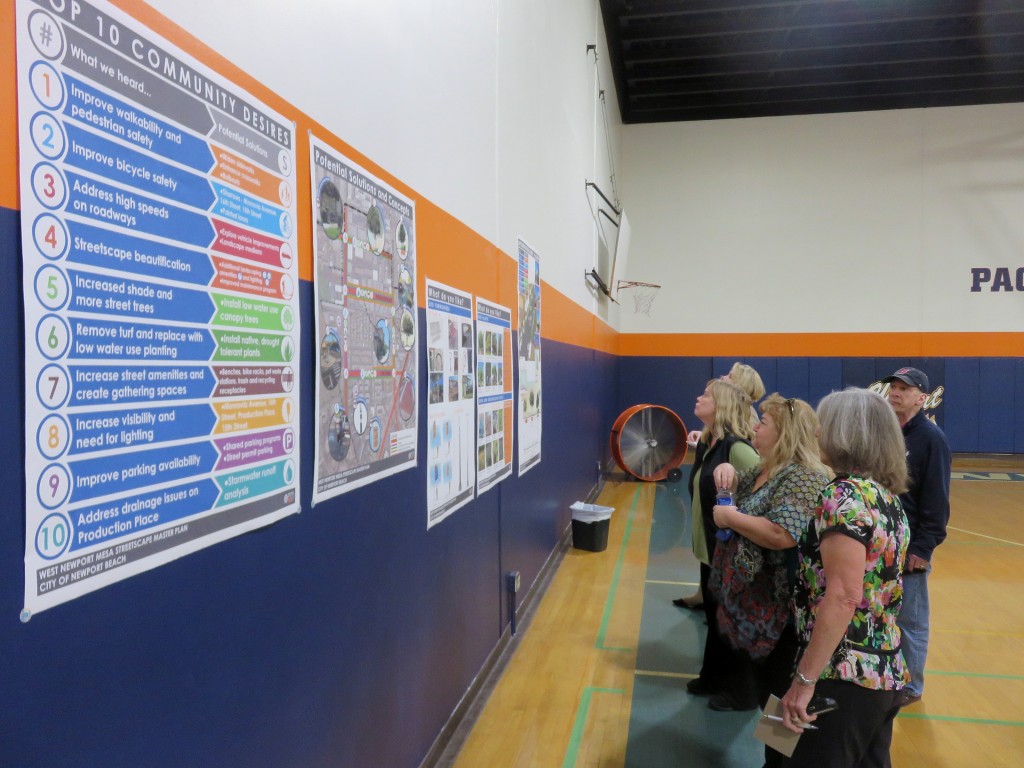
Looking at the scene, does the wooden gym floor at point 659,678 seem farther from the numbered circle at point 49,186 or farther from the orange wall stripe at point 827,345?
the orange wall stripe at point 827,345

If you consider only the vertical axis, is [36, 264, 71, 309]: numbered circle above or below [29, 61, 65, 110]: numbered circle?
below

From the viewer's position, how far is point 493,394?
353 cm

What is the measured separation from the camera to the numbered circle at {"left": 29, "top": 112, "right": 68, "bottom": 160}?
3.21ft

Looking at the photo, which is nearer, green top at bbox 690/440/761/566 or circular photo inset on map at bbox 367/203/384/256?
circular photo inset on map at bbox 367/203/384/256

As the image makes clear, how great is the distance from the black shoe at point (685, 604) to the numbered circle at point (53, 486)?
4162mm

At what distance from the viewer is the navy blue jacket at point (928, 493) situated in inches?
113

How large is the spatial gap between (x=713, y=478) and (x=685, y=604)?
1.49 metres

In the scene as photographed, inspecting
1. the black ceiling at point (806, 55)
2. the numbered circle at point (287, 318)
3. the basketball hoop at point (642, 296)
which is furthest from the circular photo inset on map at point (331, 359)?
the basketball hoop at point (642, 296)

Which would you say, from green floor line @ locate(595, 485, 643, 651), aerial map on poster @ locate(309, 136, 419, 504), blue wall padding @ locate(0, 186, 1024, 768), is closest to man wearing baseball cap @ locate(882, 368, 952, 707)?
green floor line @ locate(595, 485, 643, 651)

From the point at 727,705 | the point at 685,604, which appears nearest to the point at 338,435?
the point at 727,705

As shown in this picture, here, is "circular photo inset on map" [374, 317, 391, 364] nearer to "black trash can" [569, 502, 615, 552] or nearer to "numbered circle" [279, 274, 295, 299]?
"numbered circle" [279, 274, 295, 299]

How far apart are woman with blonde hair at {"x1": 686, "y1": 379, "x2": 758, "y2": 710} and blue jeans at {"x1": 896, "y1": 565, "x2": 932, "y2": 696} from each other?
2.41 ft

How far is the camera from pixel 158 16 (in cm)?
121

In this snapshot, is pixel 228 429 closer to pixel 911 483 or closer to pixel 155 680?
pixel 155 680
